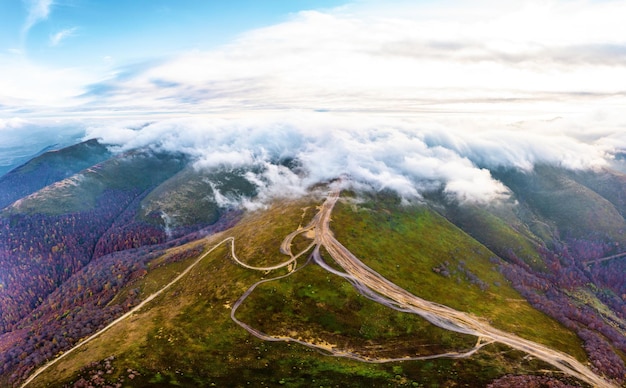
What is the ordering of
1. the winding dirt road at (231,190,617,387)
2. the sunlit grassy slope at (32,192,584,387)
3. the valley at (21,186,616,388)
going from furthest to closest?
the valley at (21,186,616,388), the winding dirt road at (231,190,617,387), the sunlit grassy slope at (32,192,584,387)

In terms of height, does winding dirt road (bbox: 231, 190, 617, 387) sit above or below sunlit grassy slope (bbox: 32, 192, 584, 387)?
below

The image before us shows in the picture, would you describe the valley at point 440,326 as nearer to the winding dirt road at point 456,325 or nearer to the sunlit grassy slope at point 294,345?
the winding dirt road at point 456,325

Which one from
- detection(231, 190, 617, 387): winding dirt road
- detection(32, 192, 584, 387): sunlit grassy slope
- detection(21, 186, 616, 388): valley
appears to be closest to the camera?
detection(32, 192, 584, 387): sunlit grassy slope

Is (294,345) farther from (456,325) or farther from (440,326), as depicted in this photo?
(456,325)

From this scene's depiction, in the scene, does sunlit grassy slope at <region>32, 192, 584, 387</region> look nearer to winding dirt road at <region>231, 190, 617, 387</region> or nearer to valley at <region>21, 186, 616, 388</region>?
valley at <region>21, 186, 616, 388</region>

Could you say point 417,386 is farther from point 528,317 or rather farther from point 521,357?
point 528,317

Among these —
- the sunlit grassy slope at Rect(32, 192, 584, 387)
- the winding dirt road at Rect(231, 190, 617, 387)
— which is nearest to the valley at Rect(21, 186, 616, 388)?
the winding dirt road at Rect(231, 190, 617, 387)

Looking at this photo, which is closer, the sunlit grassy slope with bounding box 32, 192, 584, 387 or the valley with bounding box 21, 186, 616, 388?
the sunlit grassy slope with bounding box 32, 192, 584, 387

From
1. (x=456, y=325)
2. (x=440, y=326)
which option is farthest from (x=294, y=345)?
(x=456, y=325)

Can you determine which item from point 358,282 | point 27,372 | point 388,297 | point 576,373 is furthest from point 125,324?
point 576,373

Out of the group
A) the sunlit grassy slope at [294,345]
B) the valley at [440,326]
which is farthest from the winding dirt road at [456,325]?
the sunlit grassy slope at [294,345]

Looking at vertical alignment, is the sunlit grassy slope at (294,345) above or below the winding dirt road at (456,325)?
above
